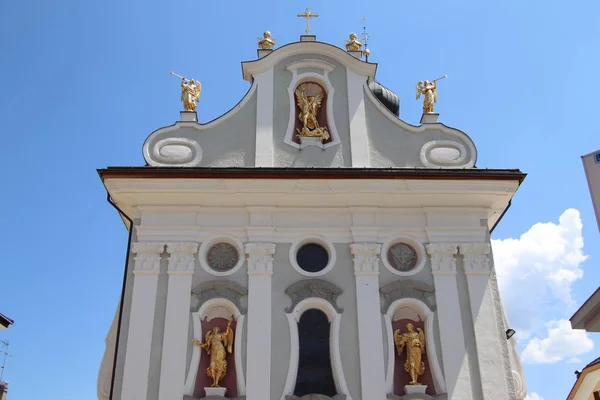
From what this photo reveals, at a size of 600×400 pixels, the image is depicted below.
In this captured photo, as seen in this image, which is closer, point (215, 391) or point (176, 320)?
point (215, 391)

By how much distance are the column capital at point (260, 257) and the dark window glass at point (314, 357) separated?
120 centimetres

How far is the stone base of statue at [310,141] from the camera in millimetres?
14316

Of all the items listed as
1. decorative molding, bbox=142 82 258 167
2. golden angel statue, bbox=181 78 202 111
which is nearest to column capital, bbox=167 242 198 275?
decorative molding, bbox=142 82 258 167

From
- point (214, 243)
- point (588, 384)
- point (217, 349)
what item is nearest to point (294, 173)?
point (214, 243)

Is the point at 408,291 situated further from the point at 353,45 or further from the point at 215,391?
the point at 353,45

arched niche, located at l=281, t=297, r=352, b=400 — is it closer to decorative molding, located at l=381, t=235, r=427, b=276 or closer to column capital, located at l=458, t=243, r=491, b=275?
decorative molding, located at l=381, t=235, r=427, b=276

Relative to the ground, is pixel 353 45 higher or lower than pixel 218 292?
higher

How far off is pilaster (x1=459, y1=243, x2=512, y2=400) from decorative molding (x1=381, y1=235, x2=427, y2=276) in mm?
823

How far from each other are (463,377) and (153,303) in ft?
20.1

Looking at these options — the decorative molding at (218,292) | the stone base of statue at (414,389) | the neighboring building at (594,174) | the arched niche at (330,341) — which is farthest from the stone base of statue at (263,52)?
the neighboring building at (594,174)

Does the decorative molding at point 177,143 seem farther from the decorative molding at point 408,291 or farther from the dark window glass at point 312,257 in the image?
the decorative molding at point 408,291

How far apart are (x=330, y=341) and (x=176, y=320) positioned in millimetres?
3021

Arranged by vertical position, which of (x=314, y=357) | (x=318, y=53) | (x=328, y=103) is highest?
(x=318, y=53)

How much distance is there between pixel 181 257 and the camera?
13.0m
